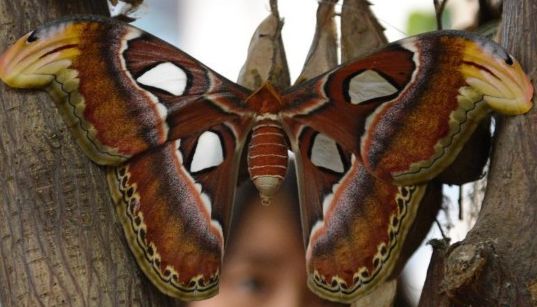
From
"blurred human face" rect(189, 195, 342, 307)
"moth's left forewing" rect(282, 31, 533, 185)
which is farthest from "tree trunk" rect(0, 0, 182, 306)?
"moth's left forewing" rect(282, 31, 533, 185)

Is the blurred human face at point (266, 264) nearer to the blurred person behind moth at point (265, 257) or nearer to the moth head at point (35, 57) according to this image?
the blurred person behind moth at point (265, 257)

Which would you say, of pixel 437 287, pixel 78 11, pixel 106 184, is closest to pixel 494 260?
pixel 437 287

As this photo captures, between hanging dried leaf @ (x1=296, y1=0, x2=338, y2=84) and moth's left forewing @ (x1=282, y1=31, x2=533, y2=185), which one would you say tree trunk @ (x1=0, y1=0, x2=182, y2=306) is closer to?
moth's left forewing @ (x1=282, y1=31, x2=533, y2=185)

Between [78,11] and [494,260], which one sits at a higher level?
[78,11]

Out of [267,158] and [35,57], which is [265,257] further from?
[35,57]

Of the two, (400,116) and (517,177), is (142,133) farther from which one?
(517,177)

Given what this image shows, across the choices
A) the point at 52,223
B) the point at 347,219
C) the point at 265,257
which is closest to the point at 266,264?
the point at 265,257
